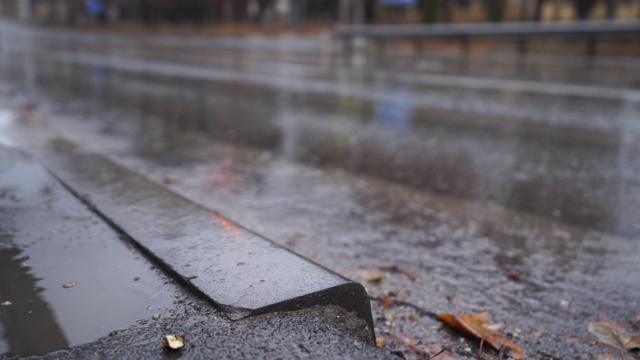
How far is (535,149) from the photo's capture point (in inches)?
205

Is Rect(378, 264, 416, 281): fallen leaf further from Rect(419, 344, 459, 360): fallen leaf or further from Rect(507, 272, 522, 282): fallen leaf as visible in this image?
Rect(419, 344, 459, 360): fallen leaf

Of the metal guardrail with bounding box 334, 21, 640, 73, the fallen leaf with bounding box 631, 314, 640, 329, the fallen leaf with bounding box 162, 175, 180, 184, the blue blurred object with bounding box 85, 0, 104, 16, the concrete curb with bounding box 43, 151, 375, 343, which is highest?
the blue blurred object with bounding box 85, 0, 104, 16

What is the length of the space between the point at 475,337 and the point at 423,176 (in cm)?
244

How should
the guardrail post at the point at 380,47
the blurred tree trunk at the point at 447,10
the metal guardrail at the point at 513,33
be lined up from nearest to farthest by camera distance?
the metal guardrail at the point at 513,33 < the guardrail post at the point at 380,47 < the blurred tree trunk at the point at 447,10

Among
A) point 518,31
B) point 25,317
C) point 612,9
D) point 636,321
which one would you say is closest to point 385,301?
point 636,321

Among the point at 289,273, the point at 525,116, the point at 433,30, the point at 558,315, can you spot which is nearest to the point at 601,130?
the point at 525,116

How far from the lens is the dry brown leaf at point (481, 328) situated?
1.97 metres

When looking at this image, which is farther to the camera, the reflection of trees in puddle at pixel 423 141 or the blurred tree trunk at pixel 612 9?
the blurred tree trunk at pixel 612 9

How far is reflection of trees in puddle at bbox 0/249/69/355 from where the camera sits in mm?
1510

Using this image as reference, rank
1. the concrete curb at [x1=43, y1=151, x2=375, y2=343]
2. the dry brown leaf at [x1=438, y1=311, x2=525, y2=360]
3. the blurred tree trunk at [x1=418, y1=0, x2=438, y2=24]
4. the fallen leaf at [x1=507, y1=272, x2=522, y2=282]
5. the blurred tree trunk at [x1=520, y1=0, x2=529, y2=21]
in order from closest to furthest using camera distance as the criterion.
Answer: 1. the concrete curb at [x1=43, y1=151, x2=375, y2=343]
2. the dry brown leaf at [x1=438, y1=311, x2=525, y2=360]
3. the fallen leaf at [x1=507, y1=272, x2=522, y2=282]
4. the blurred tree trunk at [x1=520, y1=0, x2=529, y2=21]
5. the blurred tree trunk at [x1=418, y1=0, x2=438, y2=24]

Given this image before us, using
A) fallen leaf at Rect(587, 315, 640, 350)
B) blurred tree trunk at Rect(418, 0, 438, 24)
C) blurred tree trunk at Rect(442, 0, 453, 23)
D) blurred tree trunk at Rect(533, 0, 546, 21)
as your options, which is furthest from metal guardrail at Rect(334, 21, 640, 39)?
fallen leaf at Rect(587, 315, 640, 350)

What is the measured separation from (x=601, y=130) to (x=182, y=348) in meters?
5.74

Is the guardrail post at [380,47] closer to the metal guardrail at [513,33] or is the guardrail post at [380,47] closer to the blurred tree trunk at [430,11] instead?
the metal guardrail at [513,33]

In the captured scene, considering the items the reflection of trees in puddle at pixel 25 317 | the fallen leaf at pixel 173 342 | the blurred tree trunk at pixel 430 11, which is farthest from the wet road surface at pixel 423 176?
the blurred tree trunk at pixel 430 11
